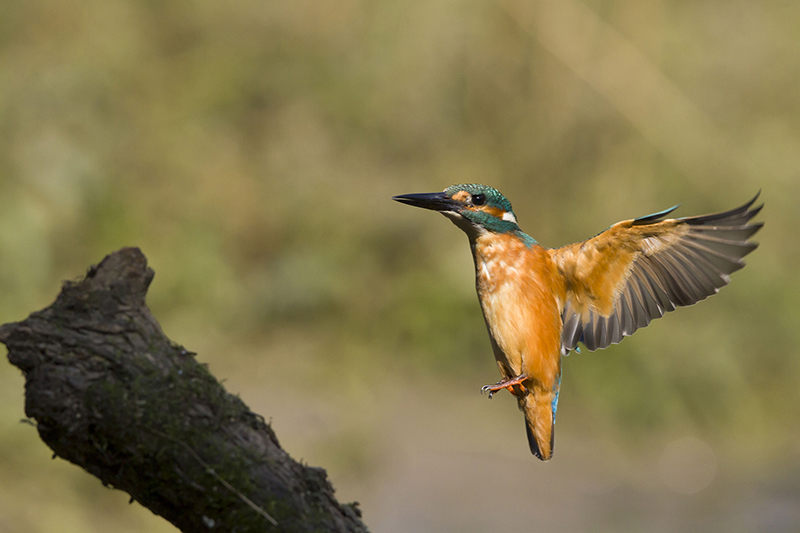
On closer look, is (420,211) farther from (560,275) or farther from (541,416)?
(541,416)

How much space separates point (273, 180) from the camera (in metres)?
7.16

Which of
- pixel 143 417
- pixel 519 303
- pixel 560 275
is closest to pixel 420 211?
pixel 560 275

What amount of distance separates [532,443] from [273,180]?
5.20 metres

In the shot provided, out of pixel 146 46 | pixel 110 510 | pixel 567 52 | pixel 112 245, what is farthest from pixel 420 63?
pixel 110 510

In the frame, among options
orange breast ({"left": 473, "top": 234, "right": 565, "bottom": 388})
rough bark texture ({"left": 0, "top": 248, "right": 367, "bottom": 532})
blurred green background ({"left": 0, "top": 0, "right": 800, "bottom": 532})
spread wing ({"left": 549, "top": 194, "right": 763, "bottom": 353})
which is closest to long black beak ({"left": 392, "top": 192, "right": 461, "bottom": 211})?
orange breast ({"left": 473, "top": 234, "right": 565, "bottom": 388})

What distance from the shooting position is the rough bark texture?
4.64 ft

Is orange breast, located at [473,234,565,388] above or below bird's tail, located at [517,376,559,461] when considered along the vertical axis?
above

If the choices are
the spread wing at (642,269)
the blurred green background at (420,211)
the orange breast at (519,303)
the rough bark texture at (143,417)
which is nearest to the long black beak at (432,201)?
the orange breast at (519,303)

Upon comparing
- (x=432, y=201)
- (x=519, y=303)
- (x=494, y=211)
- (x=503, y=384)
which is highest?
(x=494, y=211)

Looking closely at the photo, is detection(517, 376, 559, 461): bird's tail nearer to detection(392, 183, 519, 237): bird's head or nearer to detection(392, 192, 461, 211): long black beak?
detection(392, 183, 519, 237): bird's head

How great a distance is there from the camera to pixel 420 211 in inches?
276

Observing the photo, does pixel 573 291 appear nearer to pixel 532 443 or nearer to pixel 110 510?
pixel 532 443

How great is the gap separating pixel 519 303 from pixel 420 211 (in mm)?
4887

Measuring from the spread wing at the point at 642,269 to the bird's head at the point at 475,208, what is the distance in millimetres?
212
